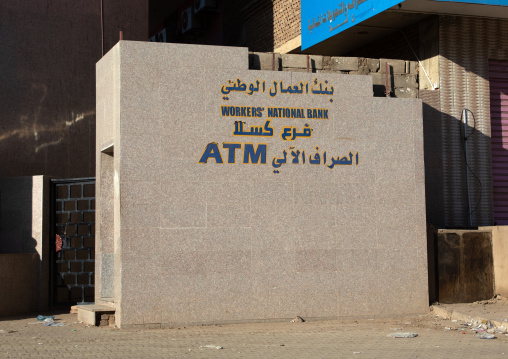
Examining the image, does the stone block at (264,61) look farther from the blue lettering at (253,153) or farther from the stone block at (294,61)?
the blue lettering at (253,153)

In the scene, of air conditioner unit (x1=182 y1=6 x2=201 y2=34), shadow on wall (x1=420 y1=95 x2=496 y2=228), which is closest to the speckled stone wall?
shadow on wall (x1=420 y1=95 x2=496 y2=228)

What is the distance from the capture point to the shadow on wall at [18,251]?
12.0m

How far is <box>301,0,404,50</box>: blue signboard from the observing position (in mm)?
12234

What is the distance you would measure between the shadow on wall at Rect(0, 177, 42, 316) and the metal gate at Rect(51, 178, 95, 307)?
32 cm

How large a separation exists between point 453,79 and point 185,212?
562cm

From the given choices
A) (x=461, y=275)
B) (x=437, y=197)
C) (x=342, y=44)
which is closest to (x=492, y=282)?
(x=461, y=275)

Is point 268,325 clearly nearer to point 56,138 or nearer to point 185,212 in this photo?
point 185,212

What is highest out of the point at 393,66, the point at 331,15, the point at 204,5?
the point at 204,5

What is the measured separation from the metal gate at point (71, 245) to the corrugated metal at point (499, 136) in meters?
7.18

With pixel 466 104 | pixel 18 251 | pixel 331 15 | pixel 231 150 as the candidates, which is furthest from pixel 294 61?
pixel 18 251

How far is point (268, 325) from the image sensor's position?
33.2ft

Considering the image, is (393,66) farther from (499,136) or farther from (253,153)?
(253,153)

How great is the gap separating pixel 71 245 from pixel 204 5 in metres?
9.12

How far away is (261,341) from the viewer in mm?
8828
